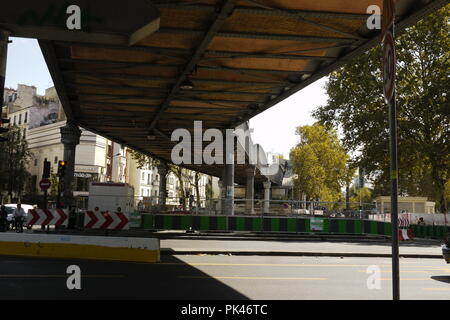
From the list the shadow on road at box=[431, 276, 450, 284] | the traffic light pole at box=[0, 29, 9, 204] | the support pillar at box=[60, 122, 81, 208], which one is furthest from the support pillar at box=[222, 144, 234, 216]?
the traffic light pole at box=[0, 29, 9, 204]

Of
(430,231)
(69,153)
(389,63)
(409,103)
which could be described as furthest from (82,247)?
(409,103)

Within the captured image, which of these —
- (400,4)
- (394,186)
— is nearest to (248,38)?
(400,4)

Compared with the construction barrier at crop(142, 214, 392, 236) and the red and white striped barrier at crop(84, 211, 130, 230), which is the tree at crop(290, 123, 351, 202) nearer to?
the construction barrier at crop(142, 214, 392, 236)

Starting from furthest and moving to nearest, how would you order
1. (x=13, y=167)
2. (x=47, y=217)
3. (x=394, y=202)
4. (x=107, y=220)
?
1. (x=13, y=167)
2. (x=47, y=217)
3. (x=107, y=220)
4. (x=394, y=202)

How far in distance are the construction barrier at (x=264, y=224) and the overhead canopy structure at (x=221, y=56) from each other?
20.2ft

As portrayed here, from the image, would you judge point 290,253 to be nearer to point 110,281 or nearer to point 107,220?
point 107,220

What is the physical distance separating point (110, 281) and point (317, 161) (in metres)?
66.2

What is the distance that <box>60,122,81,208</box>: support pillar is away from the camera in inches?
1087

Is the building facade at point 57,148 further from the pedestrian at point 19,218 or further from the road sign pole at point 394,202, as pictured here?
the road sign pole at point 394,202

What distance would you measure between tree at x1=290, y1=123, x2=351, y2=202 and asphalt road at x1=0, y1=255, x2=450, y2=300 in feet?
193

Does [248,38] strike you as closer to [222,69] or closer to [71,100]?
[222,69]

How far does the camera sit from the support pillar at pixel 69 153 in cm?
2761

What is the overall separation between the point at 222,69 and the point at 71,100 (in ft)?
32.2

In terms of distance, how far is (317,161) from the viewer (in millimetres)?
73688
